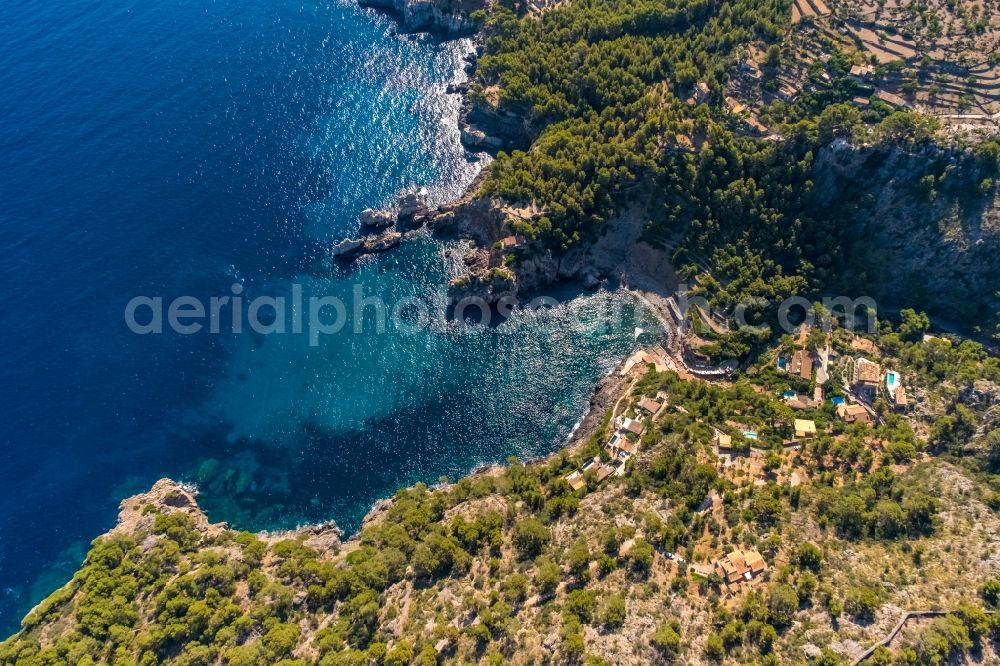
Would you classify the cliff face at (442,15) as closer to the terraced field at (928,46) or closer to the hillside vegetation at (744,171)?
the hillside vegetation at (744,171)

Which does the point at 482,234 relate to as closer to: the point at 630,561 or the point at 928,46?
the point at 630,561

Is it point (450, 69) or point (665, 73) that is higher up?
point (450, 69)

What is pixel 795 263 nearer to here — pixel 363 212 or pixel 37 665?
pixel 363 212

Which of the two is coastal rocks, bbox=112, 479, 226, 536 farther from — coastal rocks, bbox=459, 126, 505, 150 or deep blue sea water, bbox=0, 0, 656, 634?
coastal rocks, bbox=459, 126, 505, 150

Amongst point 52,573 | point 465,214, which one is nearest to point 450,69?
point 465,214

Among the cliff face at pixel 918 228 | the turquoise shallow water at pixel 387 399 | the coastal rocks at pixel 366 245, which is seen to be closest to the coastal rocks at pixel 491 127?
the coastal rocks at pixel 366 245

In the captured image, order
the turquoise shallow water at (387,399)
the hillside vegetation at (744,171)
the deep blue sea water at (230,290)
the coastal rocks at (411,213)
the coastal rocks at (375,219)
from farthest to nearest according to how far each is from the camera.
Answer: the coastal rocks at (411,213) → the coastal rocks at (375,219) → the hillside vegetation at (744,171) → the deep blue sea water at (230,290) → the turquoise shallow water at (387,399)

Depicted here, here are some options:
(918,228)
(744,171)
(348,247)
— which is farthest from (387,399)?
(918,228)
